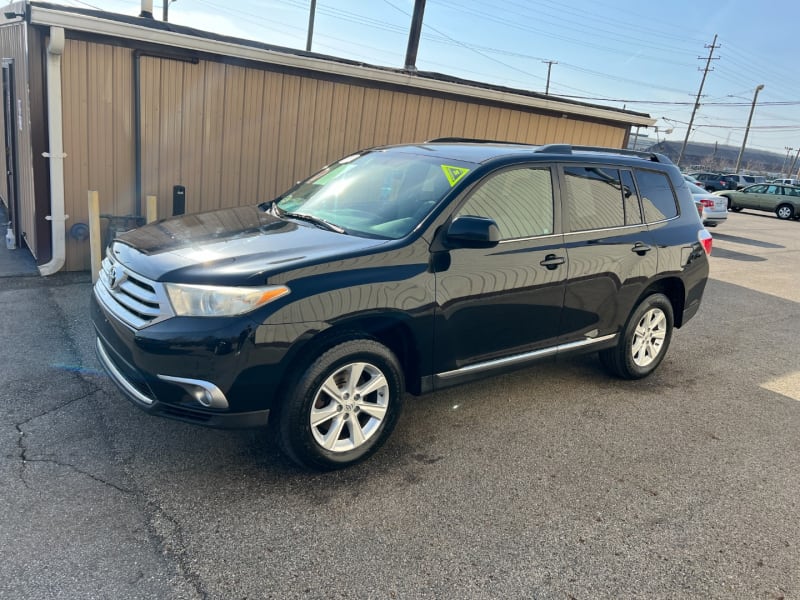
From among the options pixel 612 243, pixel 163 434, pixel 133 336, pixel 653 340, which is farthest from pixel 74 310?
pixel 653 340

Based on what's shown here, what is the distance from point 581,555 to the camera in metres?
2.91

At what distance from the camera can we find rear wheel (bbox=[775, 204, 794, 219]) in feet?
87.2

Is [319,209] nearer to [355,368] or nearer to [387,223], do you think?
[387,223]

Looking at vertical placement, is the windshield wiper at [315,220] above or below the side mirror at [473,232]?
below

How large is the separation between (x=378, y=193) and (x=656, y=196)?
2443 millimetres

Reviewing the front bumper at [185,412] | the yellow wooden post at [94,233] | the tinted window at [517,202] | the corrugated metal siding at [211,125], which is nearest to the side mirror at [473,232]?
the tinted window at [517,202]

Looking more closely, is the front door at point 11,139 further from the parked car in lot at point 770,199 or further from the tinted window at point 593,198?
the parked car in lot at point 770,199

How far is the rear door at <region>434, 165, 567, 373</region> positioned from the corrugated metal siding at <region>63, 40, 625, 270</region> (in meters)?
5.00

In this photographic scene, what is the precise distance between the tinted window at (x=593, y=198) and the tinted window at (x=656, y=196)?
1.02ft

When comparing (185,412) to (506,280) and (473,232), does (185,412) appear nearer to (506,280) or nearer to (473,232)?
(473,232)

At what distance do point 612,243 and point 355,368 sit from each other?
2.31 metres

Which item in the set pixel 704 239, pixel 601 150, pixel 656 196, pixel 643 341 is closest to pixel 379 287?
pixel 601 150

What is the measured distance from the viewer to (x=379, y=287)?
3350 millimetres

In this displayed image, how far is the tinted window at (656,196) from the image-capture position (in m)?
4.97
